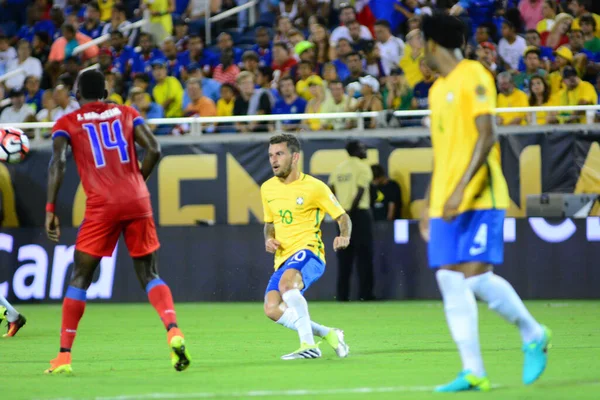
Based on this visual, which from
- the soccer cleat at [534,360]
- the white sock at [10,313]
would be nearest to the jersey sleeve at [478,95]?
the soccer cleat at [534,360]

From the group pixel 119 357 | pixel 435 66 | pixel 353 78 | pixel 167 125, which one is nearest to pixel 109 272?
pixel 167 125

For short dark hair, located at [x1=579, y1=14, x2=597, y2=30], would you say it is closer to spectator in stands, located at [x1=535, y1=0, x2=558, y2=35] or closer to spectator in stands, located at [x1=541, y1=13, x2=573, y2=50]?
spectator in stands, located at [x1=541, y1=13, x2=573, y2=50]

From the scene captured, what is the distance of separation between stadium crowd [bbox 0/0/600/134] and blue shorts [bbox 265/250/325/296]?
8.81 metres

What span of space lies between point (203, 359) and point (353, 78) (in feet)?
33.4

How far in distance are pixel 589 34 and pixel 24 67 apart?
36.4 feet

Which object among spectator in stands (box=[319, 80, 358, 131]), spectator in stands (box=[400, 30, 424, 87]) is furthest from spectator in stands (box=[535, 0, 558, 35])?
spectator in stands (box=[319, 80, 358, 131])

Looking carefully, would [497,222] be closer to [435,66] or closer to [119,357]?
[435,66]

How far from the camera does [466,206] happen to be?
6.90m

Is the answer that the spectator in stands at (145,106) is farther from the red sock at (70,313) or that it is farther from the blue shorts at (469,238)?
the blue shorts at (469,238)

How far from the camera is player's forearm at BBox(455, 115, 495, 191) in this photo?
6734 mm

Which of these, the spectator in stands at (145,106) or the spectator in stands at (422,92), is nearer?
the spectator in stands at (422,92)

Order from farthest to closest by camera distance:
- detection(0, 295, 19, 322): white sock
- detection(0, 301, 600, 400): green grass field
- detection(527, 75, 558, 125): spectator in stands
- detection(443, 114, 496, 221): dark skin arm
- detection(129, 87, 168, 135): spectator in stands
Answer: detection(129, 87, 168, 135): spectator in stands
detection(527, 75, 558, 125): spectator in stands
detection(0, 295, 19, 322): white sock
detection(0, 301, 600, 400): green grass field
detection(443, 114, 496, 221): dark skin arm

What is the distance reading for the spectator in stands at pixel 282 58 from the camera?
20.7m

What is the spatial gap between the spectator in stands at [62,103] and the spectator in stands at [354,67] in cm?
485
